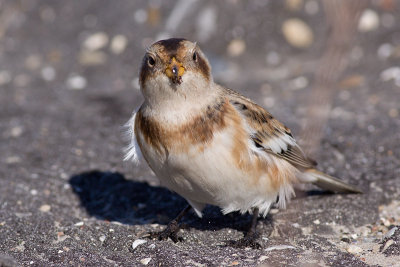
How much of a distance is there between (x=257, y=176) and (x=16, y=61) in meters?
5.74

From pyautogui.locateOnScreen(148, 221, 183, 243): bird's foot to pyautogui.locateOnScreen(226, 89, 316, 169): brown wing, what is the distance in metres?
0.92

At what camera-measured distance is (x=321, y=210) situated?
4516 mm

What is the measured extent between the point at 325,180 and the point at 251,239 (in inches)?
37.9

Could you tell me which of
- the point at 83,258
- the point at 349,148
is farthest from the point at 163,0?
the point at 83,258

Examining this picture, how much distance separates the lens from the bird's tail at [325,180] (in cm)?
452

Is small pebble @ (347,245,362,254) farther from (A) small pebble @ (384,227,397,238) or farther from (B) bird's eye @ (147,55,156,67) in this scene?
(B) bird's eye @ (147,55,156,67)

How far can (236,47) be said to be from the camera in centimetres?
788

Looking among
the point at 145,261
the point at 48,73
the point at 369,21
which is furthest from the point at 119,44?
the point at 145,261

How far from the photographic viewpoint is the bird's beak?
3502 mm

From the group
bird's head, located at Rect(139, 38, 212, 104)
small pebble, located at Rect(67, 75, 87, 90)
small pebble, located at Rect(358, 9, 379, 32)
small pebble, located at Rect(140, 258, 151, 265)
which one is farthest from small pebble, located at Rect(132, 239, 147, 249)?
small pebble, located at Rect(358, 9, 379, 32)

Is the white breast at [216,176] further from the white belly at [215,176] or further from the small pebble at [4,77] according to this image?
the small pebble at [4,77]

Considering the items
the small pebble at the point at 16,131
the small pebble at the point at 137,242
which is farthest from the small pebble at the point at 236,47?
the small pebble at the point at 137,242

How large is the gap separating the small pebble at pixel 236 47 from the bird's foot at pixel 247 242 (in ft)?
13.9

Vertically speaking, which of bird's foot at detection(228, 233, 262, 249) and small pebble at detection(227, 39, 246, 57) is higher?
small pebble at detection(227, 39, 246, 57)
